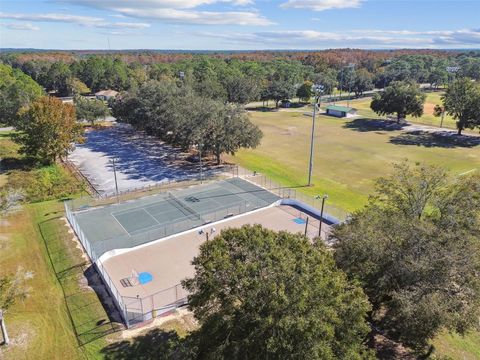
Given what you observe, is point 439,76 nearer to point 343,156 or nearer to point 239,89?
point 239,89

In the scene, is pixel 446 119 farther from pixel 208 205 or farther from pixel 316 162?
pixel 208 205

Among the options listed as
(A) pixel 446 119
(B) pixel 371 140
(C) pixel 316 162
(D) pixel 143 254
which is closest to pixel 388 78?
(A) pixel 446 119

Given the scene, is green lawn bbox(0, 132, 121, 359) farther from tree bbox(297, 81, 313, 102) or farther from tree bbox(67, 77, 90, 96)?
tree bbox(67, 77, 90, 96)

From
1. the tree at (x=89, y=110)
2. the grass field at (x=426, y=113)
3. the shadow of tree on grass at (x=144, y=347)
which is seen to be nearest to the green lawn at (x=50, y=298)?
the shadow of tree on grass at (x=144, y=347)

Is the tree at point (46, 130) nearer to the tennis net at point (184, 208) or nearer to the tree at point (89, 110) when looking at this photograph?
the tennis net at point (184, 208)

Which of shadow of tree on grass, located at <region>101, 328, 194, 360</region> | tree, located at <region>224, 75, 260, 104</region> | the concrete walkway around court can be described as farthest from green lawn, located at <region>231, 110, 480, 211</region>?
shadow of tree on grass, located at <region>101, 328, 194, 360</region>
